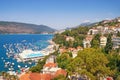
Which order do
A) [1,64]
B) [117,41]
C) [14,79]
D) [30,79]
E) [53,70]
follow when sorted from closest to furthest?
[30,79], [53,70], [14,79], [117,41], [1,64]

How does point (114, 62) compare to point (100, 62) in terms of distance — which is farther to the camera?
point (114, 62)

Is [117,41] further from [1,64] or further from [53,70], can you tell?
[1,64]

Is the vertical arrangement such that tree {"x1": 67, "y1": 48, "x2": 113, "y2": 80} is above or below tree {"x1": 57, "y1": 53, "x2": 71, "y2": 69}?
above

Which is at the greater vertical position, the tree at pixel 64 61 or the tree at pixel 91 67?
the tree at pixel 91 67

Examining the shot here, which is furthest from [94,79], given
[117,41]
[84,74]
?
[117,41]

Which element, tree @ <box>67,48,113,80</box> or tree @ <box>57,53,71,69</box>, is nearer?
tree @ <box>67,48,113,80</box>

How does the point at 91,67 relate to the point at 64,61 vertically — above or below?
above

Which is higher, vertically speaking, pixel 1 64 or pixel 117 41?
pixel 117 41

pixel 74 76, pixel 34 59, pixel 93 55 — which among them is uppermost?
pixel 93 55

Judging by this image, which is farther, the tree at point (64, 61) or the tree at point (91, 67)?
the tree at point (64, 61)

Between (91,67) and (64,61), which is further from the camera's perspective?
(64,61)

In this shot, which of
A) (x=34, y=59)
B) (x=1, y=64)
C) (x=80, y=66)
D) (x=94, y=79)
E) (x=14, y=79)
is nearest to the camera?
(x=94, y=79)
